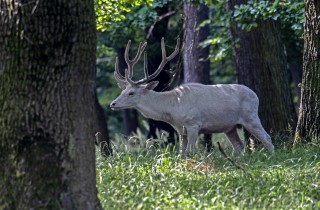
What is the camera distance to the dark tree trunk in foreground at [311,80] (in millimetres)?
12359

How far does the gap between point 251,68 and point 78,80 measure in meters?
8.03

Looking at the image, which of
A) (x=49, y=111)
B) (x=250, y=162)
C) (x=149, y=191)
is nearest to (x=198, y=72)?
(x=250, y=162)

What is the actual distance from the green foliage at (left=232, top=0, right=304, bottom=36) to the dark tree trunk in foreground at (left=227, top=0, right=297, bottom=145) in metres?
0.30

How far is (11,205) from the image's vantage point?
301 inches

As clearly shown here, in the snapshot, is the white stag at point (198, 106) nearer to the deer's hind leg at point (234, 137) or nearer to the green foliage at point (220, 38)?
the deer's hind leg at point (234, 137)

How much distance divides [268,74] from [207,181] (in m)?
6.30

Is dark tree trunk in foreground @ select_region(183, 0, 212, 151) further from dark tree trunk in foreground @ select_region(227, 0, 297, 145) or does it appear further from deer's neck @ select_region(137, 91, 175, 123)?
deer's neck @ select_region(137, 91, 175, 123)

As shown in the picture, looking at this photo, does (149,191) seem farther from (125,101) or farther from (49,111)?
(125,101)

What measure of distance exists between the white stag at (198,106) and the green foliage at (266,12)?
1402 millimetres

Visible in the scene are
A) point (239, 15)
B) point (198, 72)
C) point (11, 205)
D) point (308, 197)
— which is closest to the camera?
point (11, 205)

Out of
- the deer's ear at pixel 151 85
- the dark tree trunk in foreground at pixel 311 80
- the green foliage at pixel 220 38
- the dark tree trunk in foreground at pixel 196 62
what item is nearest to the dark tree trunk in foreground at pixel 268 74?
the green foliage at pixel 220 38

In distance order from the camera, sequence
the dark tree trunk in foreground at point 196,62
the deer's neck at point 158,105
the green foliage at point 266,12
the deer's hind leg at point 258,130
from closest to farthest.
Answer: the deer's hind leg at point 258,130 → the deer's neck at point 158,105 → the green foliage at point 266,12 → the dark tree trunk in foreground at point 196,62

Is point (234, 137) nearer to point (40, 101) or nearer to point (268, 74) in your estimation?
point (268, 74)

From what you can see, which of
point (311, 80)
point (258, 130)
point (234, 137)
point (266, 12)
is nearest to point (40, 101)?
point (311, 80)
